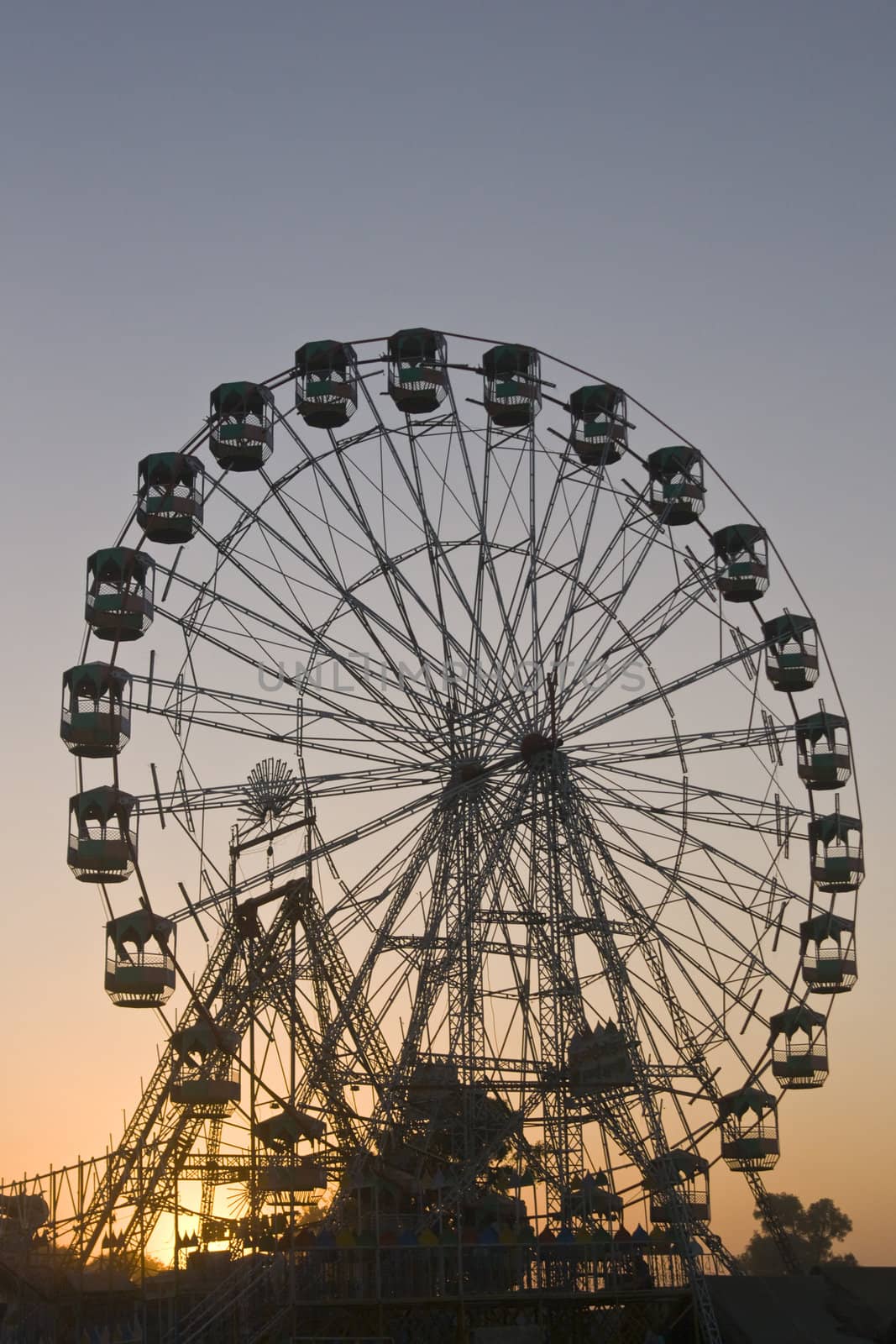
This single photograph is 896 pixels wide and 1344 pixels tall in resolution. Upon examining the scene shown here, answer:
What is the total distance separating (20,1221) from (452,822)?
1356 cm

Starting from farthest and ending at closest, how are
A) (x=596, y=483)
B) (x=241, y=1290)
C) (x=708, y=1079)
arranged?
1. (x=596, y=483)
2. (x=708, y=1079)
3. (x=241, y=1290)

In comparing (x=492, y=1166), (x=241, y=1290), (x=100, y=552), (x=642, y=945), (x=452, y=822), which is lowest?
(x=241, y=1290)

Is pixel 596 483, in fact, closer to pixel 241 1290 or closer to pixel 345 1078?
pixel 345 1078

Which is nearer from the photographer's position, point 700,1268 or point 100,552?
point 700,1268

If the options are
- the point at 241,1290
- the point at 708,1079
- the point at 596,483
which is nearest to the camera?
the point at 241,1290

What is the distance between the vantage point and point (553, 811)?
142 ft

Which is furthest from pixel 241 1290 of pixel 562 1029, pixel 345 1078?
pixel 562 1029

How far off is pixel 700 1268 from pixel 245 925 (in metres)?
15.7

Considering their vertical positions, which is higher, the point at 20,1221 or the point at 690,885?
the point at 690,885

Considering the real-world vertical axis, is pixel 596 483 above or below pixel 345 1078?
above

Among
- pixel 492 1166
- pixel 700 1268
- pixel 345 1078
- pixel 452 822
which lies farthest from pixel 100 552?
pixel 700 1268

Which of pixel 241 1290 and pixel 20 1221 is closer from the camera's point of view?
pixel 241 1290

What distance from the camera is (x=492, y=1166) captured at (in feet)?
141

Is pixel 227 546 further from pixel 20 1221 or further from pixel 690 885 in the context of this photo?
pixel 20 1221
